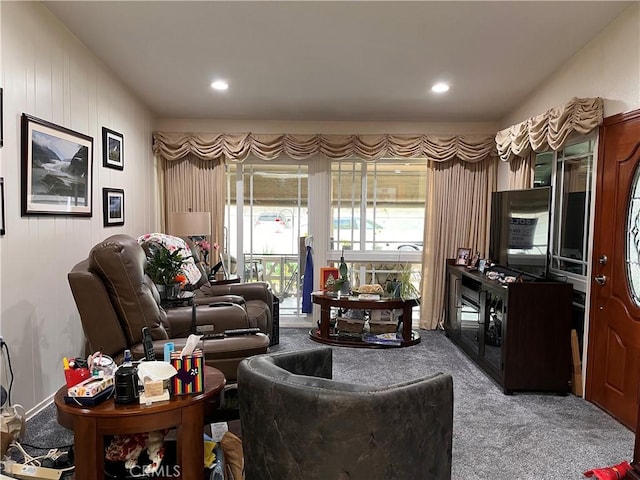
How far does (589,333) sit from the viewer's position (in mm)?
2988

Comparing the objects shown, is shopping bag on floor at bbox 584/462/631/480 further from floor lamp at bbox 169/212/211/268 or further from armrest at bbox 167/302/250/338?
floor lamp at bbox 169/212/211/268

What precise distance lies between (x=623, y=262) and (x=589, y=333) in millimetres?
609

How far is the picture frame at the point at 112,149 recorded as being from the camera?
3535 millimetres

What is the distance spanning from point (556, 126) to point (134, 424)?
3187 millimetres

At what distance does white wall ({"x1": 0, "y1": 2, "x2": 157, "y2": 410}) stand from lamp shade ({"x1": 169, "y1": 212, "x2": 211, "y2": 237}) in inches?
33.1

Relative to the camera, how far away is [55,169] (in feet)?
9.25

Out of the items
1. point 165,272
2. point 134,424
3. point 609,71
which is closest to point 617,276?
point 609,71

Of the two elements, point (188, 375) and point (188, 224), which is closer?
point (188, 375)

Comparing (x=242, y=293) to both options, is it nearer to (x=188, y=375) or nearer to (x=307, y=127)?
(x=307, y=127)

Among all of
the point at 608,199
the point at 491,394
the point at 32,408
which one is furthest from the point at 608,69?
the point at 32,408

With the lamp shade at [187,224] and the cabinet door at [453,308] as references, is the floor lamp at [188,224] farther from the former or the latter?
the cabinet door at [453,308]

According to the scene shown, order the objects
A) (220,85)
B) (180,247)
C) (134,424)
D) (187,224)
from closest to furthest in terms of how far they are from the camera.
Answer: (134,424)
(180,247)
(220,85)
(187,224)

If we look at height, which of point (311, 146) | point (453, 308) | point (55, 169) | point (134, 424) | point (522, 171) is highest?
point (311, 146)

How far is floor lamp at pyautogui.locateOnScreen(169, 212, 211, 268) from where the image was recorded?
4.39 m
